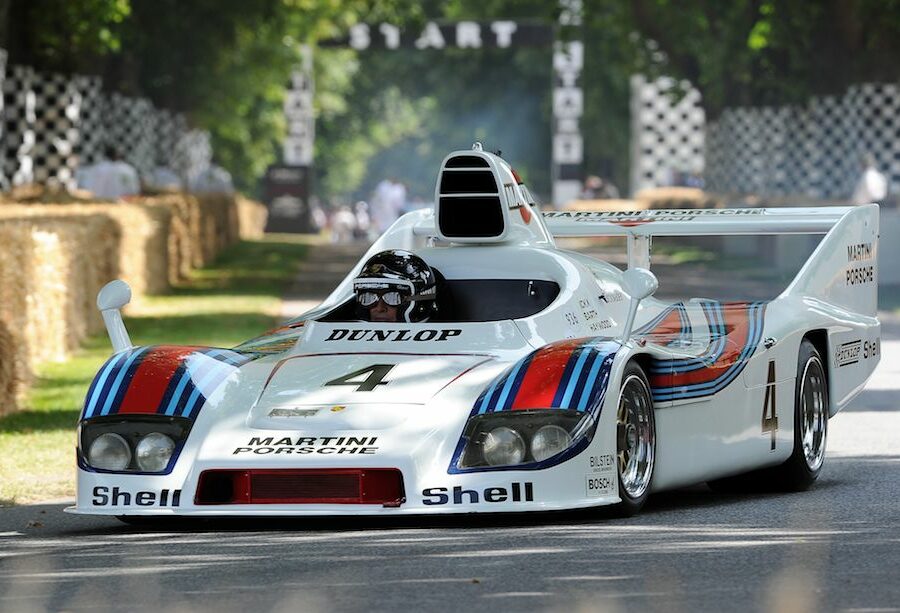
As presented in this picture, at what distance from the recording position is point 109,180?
3025cm

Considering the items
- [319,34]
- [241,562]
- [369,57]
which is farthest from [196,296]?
[369,57]

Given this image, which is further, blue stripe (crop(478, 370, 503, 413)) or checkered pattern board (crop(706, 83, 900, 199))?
checkered pattern board (crop(706, 83, 900, 199))

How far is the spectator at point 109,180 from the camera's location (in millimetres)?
30141

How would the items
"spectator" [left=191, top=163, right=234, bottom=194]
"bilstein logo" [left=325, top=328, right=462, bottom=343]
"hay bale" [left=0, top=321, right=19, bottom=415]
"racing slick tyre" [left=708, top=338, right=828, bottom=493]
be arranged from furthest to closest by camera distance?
"spectator" [left=191, top=163, right=234, bottom=194] < "hay bale" [left=0, top=321, right=19, bottom=415] < "racing slick tyre" [left=708, top=338, right=828, bottom=493] < "bilstein logo" [left=325, top=328, right=462, bottom=343]

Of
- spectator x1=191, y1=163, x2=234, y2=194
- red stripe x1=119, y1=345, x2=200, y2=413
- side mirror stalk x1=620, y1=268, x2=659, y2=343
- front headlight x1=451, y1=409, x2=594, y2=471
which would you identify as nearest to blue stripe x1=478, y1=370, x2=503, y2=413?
front headlight x1=451, y1=409, x2=594, y2=471

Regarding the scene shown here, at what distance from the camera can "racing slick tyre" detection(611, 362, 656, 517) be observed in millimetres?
8531

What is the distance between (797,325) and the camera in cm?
1027

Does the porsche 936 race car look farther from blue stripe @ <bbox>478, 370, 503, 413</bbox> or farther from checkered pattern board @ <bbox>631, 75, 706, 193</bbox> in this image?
checkered pattern board @ <bbox>631, 75, 706, 193</bbox>

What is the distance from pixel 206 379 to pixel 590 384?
1.68 m

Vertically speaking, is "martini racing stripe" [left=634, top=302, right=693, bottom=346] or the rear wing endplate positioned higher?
the rear wing endplate

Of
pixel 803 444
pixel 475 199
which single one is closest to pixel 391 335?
pixel 475 199

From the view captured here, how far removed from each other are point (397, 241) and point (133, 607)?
5364mm

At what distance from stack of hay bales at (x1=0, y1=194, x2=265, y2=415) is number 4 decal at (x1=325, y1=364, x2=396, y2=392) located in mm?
4841

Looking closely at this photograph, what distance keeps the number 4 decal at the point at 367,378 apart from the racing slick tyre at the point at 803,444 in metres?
2.10
